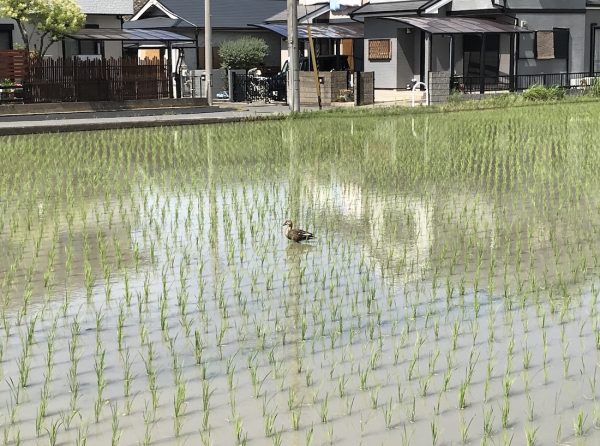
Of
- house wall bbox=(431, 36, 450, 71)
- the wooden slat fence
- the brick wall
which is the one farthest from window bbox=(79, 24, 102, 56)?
the brick wall

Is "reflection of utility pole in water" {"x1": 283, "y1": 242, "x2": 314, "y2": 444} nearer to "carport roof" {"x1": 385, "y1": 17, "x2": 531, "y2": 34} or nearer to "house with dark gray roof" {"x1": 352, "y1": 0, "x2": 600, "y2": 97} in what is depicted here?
"carport roof" {"x1": 385, "y1": 17, "x2": 531, "y2": 34}

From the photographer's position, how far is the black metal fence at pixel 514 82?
36.0 meters

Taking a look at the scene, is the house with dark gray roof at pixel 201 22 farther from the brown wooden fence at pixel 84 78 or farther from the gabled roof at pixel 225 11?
the brown wooden fence at pixel 84 78

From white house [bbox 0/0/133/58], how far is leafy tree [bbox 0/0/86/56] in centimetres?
502

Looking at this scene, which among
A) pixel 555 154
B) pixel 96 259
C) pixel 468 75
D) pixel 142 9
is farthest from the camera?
pixel 142 9

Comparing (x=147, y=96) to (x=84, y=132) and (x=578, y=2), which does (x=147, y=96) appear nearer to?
(x=84, y=132)

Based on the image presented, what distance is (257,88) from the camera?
124 feet

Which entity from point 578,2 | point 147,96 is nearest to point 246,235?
point 147,96

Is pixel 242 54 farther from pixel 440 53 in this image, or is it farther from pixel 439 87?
pixel 439 87

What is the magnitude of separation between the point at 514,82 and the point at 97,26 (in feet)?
49.8

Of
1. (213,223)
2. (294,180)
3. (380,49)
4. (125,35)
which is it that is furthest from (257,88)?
(213,223)

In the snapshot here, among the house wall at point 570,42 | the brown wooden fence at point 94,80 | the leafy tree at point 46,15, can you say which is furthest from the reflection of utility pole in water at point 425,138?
the leafy tree at point 46,15

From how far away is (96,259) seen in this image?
10.9 meters

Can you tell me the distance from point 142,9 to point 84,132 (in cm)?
2227
